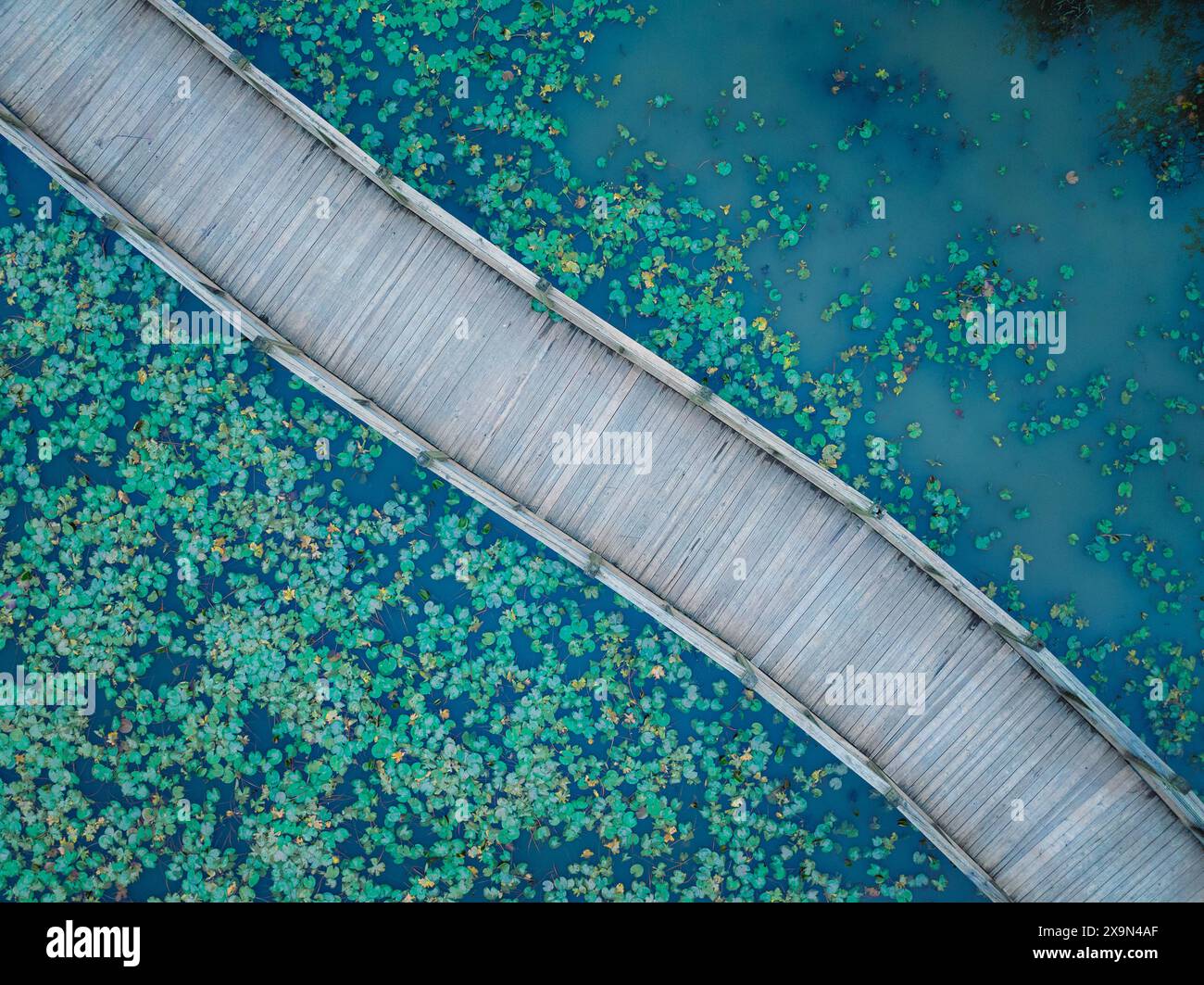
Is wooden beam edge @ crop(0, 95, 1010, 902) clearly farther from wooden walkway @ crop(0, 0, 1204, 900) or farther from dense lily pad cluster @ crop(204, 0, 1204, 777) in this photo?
dense lily pad cluster @ crop(204, 0, 1204, 777)

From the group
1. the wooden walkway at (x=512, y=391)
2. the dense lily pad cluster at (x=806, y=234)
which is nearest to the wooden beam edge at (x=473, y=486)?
the wooden walkway at (x=512, y=391)

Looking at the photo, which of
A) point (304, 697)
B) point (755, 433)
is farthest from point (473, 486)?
point (304, 697)

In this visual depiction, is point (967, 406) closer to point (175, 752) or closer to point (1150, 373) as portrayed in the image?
point (1150, 373)

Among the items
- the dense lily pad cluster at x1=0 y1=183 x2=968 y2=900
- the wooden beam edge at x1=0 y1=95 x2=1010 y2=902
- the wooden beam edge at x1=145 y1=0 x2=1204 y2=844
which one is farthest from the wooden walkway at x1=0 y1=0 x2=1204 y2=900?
the dense lily pad cluster at x1=0 y1=183 x2=968 y2=900

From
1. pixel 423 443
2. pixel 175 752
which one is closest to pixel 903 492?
pixel 423 443
